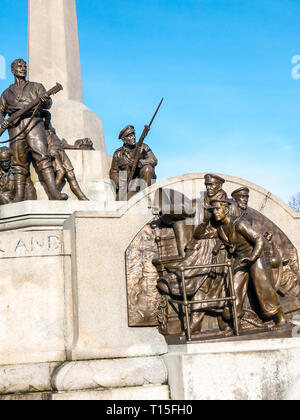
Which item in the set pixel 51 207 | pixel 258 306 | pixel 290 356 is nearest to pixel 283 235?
pixel 258 306

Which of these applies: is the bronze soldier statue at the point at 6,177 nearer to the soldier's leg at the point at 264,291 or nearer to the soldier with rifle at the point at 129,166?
the soldier with rifle at the point at 129,166

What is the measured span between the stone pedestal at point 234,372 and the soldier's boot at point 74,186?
411cm

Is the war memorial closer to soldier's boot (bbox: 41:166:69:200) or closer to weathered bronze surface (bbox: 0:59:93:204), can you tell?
soldier's boot (bbox: 41:166:69:200)

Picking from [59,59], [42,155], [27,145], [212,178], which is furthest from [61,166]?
[59,59]

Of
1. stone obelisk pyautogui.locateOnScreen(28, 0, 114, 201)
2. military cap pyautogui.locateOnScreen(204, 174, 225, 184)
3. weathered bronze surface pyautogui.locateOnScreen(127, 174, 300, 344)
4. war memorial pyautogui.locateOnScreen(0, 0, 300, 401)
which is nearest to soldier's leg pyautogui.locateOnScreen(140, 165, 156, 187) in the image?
stone obelisk pyautogui.locateOnScreen(28, 0, 114, 201)

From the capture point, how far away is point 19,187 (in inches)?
412

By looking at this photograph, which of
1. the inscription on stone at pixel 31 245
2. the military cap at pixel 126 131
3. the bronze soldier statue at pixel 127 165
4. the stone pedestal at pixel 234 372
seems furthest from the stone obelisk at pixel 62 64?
the stone pedestal at pixel 234 372

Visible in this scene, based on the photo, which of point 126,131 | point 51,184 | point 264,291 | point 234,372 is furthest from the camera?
point 126,131

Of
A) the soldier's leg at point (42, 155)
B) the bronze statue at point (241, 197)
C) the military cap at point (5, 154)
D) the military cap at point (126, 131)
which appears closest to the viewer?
the bronze statue at point (241, 197)

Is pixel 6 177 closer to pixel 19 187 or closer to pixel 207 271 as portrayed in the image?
pixel 19 187

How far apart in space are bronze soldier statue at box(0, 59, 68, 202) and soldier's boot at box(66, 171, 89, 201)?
1.28 feet

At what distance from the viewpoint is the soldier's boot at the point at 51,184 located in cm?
→ 999

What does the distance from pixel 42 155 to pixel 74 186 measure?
782mm

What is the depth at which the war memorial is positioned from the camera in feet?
23.7
